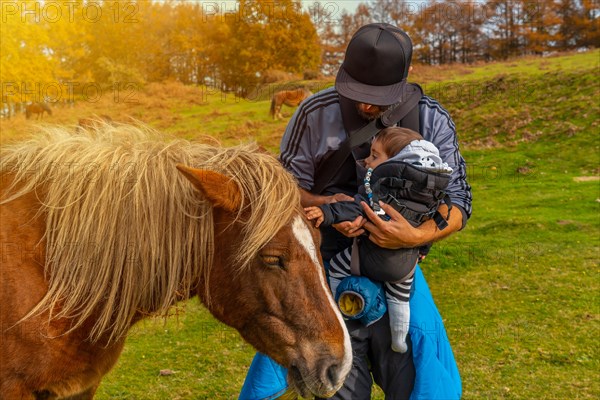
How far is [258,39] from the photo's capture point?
Result: 3123 centimetres

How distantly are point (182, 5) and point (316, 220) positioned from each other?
1581 inches

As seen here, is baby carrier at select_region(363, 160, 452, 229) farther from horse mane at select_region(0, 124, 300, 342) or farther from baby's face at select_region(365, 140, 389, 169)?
horse mane at select_region(0, 124, 300, 342)

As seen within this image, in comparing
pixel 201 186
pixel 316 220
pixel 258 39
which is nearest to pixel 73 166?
pixel 201 186

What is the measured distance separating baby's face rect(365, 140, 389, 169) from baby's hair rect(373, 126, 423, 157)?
23 millimetres

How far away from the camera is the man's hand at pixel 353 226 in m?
2.75

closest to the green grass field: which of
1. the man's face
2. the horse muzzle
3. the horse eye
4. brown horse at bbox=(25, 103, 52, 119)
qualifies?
the man's face

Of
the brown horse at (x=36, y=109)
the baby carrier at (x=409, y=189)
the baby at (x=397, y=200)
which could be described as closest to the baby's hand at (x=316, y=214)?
the baby at (x=397, y=200)

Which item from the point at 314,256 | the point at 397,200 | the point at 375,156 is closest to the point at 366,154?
the point at 375,156

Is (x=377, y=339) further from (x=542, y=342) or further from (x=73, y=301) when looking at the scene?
(x=542, y=342)

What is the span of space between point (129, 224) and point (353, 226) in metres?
1.11

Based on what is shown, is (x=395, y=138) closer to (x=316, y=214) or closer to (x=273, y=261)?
(x=316, y=214)

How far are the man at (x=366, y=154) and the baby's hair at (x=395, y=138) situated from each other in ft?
0.45

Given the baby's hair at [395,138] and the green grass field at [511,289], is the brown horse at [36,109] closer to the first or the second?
the green grass field at [511,289]

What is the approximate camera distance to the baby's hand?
2545mm
